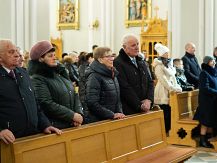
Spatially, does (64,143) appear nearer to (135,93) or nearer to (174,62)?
(135,93)

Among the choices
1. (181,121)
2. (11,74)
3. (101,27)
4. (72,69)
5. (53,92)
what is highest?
(101,27)

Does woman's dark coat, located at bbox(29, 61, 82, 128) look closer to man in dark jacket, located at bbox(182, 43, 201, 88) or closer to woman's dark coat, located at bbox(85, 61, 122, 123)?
woman's dark coat, located at bbox(85, 61, 122, 123)

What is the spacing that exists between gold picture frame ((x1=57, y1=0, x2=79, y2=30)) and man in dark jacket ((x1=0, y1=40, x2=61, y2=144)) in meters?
16.0

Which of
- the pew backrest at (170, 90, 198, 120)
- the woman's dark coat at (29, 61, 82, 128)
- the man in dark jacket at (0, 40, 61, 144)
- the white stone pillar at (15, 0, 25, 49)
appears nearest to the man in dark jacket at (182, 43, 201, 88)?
the pew backrest at (170, 90, 198, 120)

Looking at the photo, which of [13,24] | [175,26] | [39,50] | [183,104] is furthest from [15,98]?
[175,26]

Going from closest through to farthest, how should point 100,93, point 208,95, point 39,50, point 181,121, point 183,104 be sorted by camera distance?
point 39,50 → point 100,93 → point 208,95 → point 181,121 → point 183,104

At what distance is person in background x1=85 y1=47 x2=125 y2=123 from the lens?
511 centimetres

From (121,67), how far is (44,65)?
5.08 ft

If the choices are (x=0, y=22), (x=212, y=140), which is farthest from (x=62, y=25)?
(x=212, y=140)

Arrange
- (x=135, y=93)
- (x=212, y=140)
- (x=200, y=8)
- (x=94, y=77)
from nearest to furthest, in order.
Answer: (x=94, y=77)
(x=135, y=93)
(x=212, y=140)
(x=200, y=8)

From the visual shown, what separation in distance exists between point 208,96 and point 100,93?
3.41 meters

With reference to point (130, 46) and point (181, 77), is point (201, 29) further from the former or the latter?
point (130, 46)

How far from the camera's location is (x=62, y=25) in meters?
20.3

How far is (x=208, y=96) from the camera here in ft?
26.3
